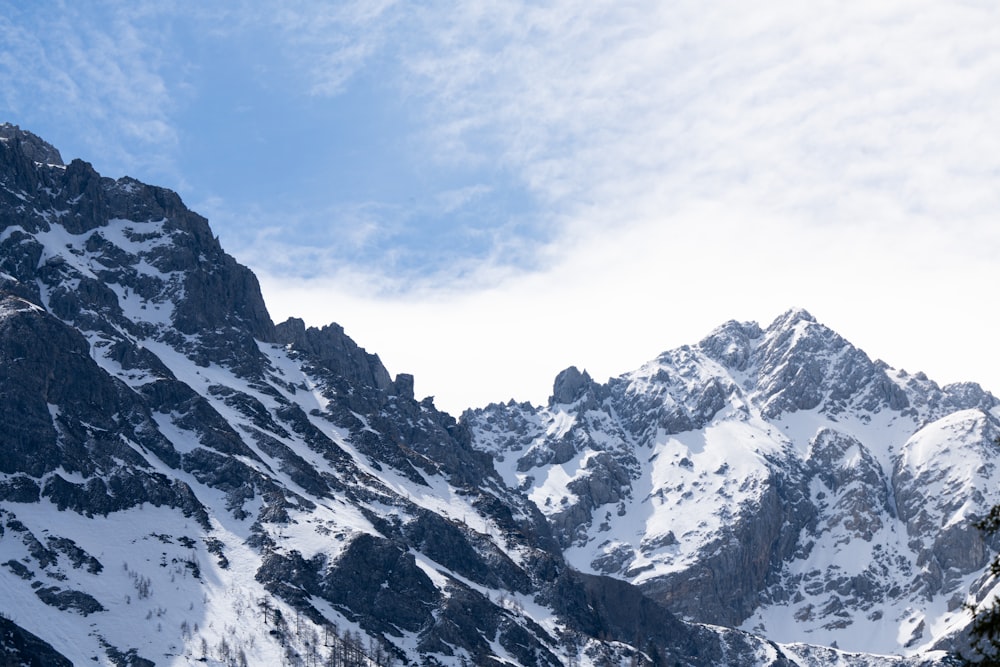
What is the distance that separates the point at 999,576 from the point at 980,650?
2600mm

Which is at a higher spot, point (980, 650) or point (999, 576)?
point (999, 576)

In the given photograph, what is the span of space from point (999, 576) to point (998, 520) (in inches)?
99.6

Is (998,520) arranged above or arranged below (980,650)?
above

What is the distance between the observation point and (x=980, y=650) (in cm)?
3931

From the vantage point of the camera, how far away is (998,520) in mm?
38844

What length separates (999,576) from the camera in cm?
4016

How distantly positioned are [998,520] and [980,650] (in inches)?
173
